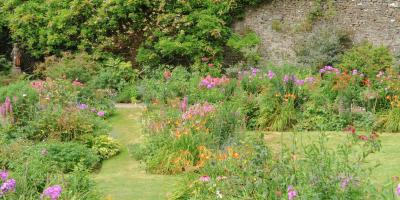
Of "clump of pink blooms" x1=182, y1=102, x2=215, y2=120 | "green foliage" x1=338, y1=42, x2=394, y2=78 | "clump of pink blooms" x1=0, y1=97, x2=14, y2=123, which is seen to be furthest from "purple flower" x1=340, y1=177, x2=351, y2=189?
"green foliage" x1=338, y1=42, x2=394, y2=78

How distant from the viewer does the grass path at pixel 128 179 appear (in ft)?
23.0

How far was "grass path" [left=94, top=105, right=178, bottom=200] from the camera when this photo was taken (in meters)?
7.02

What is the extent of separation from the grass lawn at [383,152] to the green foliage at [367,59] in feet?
11.9

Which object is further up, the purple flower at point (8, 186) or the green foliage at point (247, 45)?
the purple flower at point (8, 186)

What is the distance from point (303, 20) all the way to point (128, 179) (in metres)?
8.02

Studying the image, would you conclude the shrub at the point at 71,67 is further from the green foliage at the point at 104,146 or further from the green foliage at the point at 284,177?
the green foliage at the point at 284,177

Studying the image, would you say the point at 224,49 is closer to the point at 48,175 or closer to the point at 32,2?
the point at 32,2

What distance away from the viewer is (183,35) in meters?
14.3

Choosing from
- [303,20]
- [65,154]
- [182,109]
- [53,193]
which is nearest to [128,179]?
[65,154]

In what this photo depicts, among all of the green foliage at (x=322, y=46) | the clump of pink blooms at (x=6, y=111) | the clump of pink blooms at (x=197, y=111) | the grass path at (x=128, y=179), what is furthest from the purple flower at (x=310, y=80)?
the clump of pink blooms at (x=6, y=111)

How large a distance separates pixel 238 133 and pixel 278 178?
8.85ft

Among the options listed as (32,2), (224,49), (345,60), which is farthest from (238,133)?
(32,2)

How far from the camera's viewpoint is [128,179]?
7750mm

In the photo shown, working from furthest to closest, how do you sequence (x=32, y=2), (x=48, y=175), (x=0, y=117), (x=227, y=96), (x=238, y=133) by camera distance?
(x=32, y=2)
(x=227, y=96)
(x=0, y=117)
(x=238, y=133)
(x=48, y=175)
